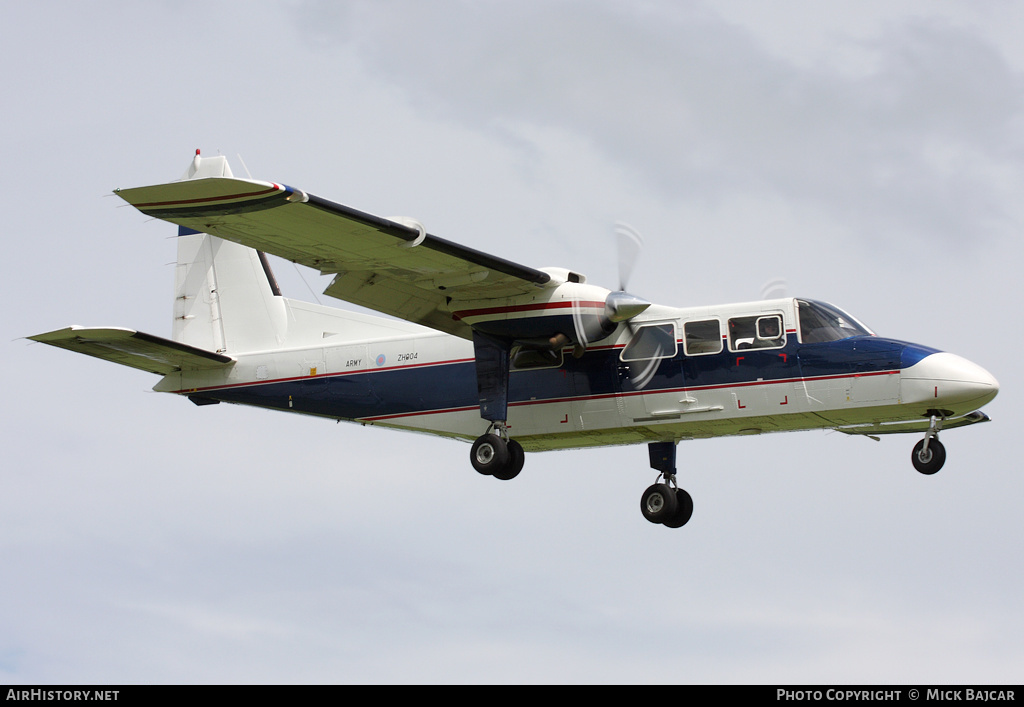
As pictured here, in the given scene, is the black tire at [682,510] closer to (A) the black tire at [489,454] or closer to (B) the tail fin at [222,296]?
(A) the black tire at [489,454]

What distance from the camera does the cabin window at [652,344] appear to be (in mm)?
21094

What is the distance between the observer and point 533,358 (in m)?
21.9

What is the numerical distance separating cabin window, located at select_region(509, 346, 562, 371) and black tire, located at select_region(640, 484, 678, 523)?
2.96 m

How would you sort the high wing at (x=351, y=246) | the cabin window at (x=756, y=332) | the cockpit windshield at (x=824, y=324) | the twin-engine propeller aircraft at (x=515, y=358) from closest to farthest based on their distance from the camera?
the high wing at (x=351, y=246) → the twin-engine propeller aircraft at (x=515, y=358) → the cockpit windshield at (x=824, y=324) → the cabin window at (x=756, y=332)

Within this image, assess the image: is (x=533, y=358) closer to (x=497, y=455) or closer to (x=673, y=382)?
(x=497, y=455)

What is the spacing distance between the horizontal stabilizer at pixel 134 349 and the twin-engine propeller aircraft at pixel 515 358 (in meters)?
0.04

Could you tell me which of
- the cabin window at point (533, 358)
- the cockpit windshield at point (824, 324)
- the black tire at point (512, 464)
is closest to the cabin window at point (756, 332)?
the cockpit windshield at point (824, 324)

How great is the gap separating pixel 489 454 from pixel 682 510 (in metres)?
3.82

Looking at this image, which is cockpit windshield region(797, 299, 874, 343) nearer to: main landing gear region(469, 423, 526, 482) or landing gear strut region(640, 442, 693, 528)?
landing gear strut region(640, 442, 693, 528)

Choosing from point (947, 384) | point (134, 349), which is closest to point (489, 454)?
point (134, 349)

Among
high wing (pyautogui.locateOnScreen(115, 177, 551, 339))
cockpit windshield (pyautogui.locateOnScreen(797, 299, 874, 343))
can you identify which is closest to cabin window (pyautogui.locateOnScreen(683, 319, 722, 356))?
cockpit windshield (pyautogui.locateOnScreen(797, 299, 874, 343))

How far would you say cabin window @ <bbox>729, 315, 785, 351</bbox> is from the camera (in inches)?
808
